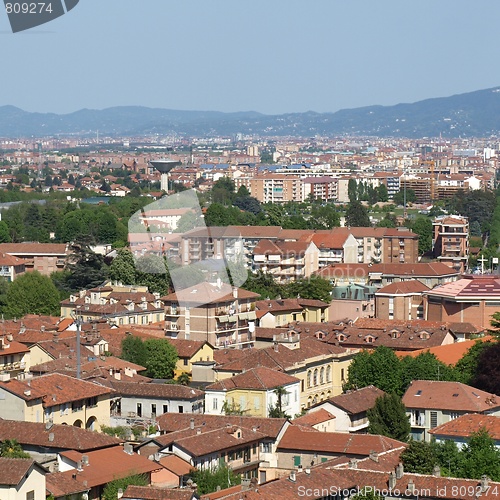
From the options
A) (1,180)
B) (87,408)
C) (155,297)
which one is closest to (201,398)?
(87,408)

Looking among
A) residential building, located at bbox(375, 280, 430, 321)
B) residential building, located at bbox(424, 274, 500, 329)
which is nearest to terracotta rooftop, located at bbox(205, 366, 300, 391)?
residential building, located at bbox(424, 274, 500, 329)

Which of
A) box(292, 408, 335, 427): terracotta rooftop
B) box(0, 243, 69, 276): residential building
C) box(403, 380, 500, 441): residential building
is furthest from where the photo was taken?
box(0, 243, 69, 276): residential building

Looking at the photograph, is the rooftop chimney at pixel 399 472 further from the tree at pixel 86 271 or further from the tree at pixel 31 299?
the tree at pixel 86 271

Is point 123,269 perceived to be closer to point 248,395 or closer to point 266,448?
point 248,395

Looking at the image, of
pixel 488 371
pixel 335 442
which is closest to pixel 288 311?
pixel 488 371

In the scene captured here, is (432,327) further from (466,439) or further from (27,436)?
(27,436)

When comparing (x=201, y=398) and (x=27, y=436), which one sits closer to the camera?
(x=27, y=436)

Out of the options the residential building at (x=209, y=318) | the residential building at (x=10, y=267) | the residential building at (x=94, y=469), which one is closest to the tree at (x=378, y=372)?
the residential building at (x=209, y=318)

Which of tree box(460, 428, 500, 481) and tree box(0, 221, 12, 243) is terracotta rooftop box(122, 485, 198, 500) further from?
tree box(0, 221, 12, 243)
